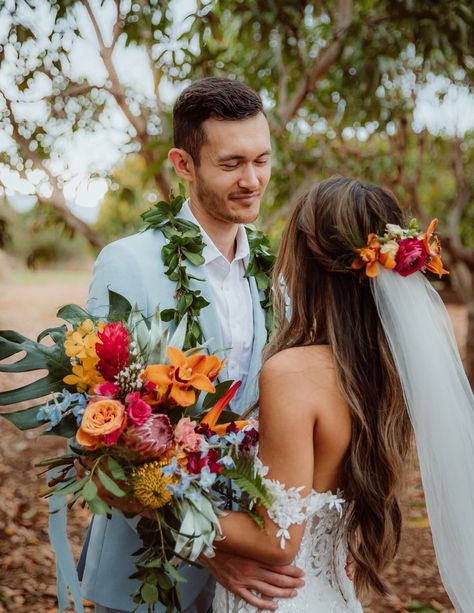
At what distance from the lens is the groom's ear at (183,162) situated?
7.79ft

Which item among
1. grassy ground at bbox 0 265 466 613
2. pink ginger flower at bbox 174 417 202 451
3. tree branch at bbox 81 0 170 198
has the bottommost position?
grassy ground at bbox 0 265 466 613

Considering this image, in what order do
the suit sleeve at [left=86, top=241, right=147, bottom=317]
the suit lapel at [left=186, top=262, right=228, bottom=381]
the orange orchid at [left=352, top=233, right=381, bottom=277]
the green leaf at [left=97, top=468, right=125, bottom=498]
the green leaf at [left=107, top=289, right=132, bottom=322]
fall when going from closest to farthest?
the green leaf at [left=97, top=468, right=125, bottom=498] < the orange orchid at [left=352, top=233, right=381, bottom=277] < the green leaf at [left=107, top=289, right=132, bottom=322] < the suit sleeve at [left=86, top=241, right=147, bottom=317] < the suit lapel at [left=186, top=262, right=228, bottom=381]

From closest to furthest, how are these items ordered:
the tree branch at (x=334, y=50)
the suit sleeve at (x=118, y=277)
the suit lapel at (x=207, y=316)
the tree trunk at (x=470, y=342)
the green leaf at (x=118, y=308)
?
the green leaf at (x=118, y=308)
the suit sleeve at (x=118, y=277)
the suit lapel at (x=207, y=316)
the tree branch at (x=334, y=50)
the tree trunk at (x=470, y=342)

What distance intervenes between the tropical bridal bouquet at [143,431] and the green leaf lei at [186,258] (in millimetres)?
427

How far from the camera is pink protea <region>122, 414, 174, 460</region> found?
56.9 inches

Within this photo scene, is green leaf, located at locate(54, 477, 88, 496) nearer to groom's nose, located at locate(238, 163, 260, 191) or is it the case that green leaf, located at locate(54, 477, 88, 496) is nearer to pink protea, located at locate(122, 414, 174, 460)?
pink protea, located at locate(122, 414, 174, 460)

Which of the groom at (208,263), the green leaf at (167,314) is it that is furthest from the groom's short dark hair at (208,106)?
the green leaf at (167,314)

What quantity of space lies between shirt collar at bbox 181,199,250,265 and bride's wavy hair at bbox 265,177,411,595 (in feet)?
1.97

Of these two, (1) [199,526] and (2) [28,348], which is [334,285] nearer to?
(1) [199,526]

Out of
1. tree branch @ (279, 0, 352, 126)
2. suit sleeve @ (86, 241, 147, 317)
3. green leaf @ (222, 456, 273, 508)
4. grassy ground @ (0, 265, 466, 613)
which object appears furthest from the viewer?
tree branch @ (279, 0, 352, 126)

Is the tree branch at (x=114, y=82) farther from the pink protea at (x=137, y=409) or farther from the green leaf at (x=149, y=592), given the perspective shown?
the green leaf at (x=149, y=592)

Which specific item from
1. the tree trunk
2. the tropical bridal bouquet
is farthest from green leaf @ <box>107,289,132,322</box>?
the tree trunk

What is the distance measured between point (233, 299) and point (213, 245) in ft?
0.70

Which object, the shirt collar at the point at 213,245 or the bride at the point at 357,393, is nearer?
the bride at the point at 357,393
